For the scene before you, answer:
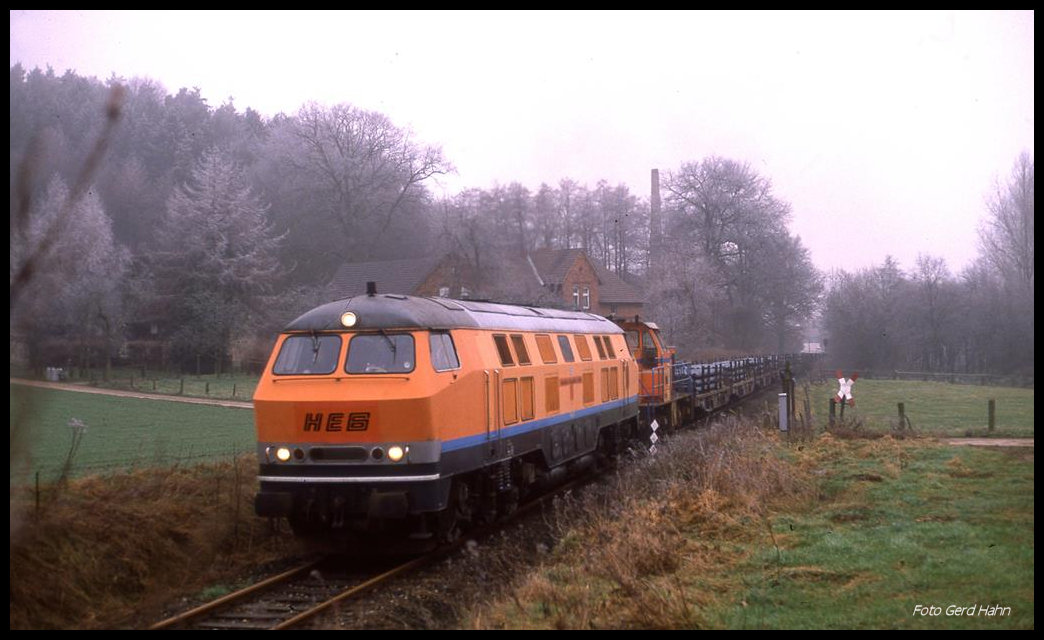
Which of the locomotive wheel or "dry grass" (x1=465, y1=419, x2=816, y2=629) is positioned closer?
"dry grass" (x1=465, y1=419, x2=816, y2=629)

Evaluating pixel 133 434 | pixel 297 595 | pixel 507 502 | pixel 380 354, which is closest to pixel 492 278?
pixel 133 434

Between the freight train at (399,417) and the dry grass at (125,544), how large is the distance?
1.15 metres

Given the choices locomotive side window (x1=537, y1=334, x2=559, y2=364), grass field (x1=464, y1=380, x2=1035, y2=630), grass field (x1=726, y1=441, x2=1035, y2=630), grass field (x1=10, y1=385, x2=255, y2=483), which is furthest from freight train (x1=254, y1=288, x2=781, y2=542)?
grass field (x1=726, y1=441, x2=1035, y2=630)

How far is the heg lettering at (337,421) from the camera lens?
10.0 metres

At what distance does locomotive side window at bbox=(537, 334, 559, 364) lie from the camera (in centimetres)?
1393

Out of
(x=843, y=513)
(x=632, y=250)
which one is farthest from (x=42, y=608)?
(x=632, y=250)

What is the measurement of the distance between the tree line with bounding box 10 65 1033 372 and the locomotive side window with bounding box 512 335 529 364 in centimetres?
2365

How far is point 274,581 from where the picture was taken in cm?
961

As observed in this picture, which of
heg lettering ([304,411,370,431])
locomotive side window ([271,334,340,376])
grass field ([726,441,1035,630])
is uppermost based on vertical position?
locomotive side window ([271,334,340,376])

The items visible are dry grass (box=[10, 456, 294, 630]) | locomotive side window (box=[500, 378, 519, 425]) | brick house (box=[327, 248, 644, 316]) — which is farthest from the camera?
brick house (box=[327, 248, 644, 316])

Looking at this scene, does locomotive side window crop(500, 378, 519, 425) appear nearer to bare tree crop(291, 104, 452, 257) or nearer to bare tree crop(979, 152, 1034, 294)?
bare tree crop(979, 152, 1034, 294)

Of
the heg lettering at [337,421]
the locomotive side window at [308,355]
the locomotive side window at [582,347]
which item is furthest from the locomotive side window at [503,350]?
the locomotive side window at [582,347]

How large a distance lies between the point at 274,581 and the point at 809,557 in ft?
19.5
